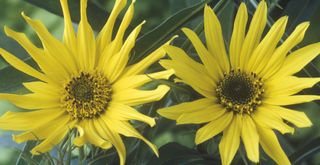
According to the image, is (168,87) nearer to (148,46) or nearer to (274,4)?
(148,46)

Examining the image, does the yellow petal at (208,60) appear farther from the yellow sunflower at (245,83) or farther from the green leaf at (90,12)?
the green leaf at (90,12)

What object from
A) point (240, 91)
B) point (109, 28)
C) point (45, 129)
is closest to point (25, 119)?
point (45, 129)

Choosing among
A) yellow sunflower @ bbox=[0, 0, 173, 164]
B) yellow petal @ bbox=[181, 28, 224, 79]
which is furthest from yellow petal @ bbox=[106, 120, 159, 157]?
yellow petal @ bbox=[181, 28, 224, 79]

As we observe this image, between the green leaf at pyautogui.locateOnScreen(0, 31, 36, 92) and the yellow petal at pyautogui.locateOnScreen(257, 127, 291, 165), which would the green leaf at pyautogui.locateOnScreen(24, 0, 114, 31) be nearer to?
the green leaf at pyautogui.locateOnScreen(0, 31, 36, 92)

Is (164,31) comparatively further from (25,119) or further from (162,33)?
(25,119)

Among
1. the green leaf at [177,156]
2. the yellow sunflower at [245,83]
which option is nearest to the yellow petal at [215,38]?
the yellow sunflower at [245,83]

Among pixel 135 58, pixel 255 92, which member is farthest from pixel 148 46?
pixel 255 92

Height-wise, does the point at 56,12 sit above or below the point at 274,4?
above
